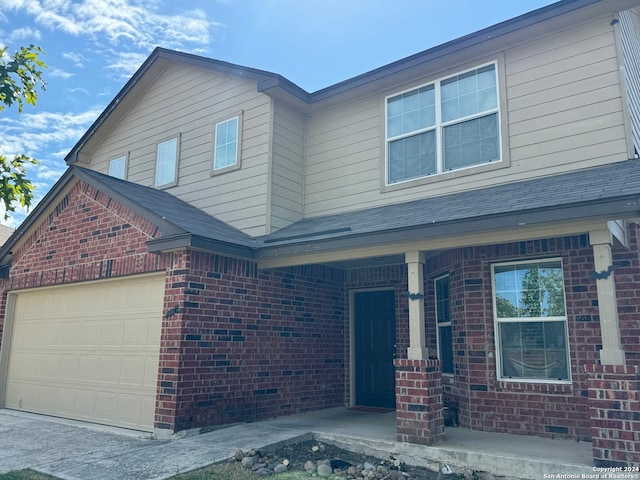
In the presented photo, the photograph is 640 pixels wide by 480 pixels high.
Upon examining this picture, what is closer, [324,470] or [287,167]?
[324,470]

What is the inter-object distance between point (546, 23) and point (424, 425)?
5.72 meters

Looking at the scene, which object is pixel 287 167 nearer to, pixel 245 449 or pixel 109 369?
pixel 109 369

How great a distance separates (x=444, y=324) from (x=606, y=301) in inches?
125

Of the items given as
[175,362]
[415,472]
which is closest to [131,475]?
[175,362]

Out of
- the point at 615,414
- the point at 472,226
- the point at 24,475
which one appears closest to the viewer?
the point at 615,414

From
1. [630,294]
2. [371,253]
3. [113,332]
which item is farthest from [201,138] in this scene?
[630,294]

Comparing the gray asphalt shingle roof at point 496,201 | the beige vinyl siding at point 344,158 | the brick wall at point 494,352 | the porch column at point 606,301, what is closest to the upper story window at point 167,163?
the beige vinyl siding at point 344,158

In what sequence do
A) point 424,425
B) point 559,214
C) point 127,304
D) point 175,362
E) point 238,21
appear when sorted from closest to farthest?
point 559,214, point 424,425, point 175,362, point 127,304, point 238,21

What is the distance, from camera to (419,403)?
612 cm

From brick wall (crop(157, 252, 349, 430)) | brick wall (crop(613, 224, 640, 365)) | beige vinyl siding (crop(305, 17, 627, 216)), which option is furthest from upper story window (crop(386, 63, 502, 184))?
brick wall (crop(157, 252, 349, 430))

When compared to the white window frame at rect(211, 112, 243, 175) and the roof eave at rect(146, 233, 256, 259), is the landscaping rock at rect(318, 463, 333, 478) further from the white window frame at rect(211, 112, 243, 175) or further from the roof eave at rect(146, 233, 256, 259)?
the white window frame at rect(211, 112, 243, 175)

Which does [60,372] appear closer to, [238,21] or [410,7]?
[238,21]

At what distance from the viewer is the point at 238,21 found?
9.73 meters

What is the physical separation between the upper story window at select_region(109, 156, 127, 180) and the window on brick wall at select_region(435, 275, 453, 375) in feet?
25.4
